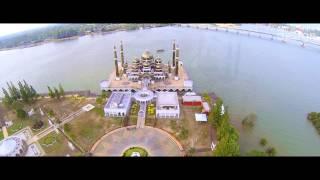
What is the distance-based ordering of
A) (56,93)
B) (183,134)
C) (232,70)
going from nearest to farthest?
1. (183,134)
2. (56,93)
3. (232,70)

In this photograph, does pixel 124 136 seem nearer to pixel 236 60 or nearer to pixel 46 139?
pixel 46 139

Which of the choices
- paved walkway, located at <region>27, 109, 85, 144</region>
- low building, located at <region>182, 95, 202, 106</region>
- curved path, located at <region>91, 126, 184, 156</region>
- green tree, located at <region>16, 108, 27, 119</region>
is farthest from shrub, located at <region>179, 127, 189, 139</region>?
green tree, located at <region>16, 108, 27, 119</region>

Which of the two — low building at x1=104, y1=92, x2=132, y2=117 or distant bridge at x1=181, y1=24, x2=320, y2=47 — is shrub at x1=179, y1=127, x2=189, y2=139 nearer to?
low building at x1=104, y1=92, x2=132, y2=117

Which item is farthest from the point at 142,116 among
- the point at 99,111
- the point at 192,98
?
the point at 192,98

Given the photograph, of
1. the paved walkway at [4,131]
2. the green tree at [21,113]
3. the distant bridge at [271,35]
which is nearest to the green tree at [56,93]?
the green tree at [21,113]

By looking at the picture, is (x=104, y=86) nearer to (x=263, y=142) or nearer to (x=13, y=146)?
(x=13, y=146)
